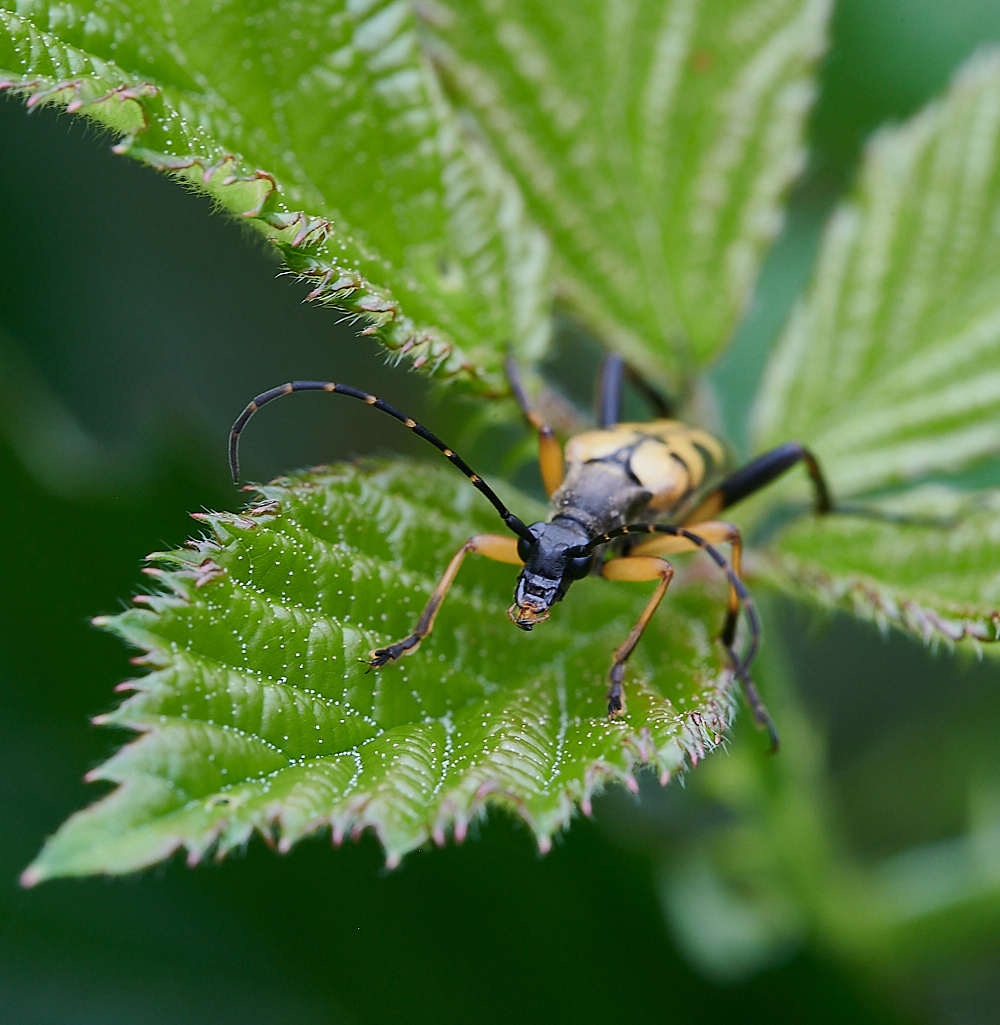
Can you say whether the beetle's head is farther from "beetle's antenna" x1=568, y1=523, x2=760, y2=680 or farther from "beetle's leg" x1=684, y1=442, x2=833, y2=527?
"beetle's leg" x1=684, y1=442, x2=833, y2=527

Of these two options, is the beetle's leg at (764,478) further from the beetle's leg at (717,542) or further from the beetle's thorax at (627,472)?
the beetle's leg at (717,542)

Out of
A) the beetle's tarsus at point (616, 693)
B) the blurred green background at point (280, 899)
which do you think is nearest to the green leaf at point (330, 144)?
the blurred green background at point (280, 899)

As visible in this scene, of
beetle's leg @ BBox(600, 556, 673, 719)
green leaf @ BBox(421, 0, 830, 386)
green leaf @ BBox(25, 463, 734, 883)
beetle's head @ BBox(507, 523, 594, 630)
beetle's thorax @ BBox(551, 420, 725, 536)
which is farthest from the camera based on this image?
beetle's thorax @ BBox(551, 420, 725, 536)

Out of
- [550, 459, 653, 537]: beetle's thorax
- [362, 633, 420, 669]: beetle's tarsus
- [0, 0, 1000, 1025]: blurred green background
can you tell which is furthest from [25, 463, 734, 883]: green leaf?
[0, 0, 1000, 1025]: blurred green background

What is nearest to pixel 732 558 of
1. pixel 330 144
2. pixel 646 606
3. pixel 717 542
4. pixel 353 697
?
pixel 717 542

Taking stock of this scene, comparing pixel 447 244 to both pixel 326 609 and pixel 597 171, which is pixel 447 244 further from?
pixel 326 609

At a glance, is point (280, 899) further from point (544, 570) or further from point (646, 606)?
point (646, 606)
